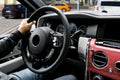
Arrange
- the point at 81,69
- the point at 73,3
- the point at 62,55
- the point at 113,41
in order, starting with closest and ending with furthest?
1. the point at 62,55
2. the point at 113,41
3. the point at 81,69
4. the point at 73,3

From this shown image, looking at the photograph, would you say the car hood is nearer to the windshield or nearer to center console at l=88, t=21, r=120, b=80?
center console at l=88, t=21, r=120, b=80

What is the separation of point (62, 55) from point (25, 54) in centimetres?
53

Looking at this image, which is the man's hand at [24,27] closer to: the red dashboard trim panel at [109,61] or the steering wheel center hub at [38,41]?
the steering wheel center hub at [38,41]

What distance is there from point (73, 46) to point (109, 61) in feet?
1.47

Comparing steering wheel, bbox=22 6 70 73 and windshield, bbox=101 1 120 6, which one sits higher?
steering wheel, bbox=22 6 70 73

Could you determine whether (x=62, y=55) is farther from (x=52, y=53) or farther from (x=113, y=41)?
(x=113, y=41)

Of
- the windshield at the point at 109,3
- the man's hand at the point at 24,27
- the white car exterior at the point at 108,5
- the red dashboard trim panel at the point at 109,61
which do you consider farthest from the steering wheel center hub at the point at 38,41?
the windshield at the point at 109,3

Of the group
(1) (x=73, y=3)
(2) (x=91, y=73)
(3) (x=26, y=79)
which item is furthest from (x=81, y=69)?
(1) (x=73, y=3)

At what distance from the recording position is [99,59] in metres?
2.93

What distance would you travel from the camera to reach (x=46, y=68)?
2.77m

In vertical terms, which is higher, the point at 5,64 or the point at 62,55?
the point at 62,55

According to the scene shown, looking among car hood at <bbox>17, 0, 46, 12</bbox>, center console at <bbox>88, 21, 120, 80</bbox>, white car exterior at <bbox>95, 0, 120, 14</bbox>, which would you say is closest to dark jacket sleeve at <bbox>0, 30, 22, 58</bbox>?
car hood at <bbox>17, 0, 46, 12</bbox>

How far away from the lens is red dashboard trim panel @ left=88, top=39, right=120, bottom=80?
2.75 metres

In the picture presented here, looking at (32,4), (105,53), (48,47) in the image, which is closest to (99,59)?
(105,53)
